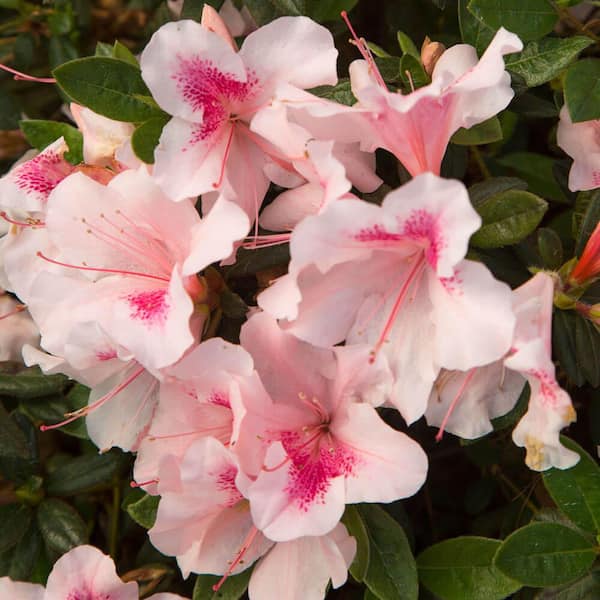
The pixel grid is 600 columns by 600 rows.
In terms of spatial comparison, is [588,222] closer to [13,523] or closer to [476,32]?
[476,32]

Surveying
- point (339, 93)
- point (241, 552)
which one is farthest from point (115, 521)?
point (339, 93)

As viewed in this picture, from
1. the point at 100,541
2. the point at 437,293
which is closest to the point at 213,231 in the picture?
the point at 437,293

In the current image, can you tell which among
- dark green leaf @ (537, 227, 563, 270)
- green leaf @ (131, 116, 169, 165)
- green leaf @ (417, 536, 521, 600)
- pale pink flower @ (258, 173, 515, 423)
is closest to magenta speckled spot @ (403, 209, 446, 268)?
pale pink flower @ (258, 173, 515, 423)

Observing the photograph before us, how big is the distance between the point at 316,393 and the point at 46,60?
3.38ft

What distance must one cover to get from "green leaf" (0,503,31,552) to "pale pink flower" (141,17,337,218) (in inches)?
27.5

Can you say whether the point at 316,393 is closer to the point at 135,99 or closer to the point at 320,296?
the point at 320,296

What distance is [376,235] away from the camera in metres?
0.87

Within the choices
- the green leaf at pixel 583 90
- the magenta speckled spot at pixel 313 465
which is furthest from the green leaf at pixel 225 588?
the green leaf at pixel 583 90

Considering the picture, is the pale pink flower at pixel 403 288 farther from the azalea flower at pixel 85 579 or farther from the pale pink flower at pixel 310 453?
the azalea flower at pixel 85 579

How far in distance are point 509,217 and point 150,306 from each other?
399mm

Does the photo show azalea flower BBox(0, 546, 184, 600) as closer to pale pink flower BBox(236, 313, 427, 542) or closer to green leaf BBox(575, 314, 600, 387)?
pale pink flower BBox(236, 313, 427, 542)

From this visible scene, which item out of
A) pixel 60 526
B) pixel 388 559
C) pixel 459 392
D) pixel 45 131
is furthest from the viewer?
pixel 60 526

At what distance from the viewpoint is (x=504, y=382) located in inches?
39.0

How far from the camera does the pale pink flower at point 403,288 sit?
0.83m
